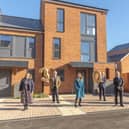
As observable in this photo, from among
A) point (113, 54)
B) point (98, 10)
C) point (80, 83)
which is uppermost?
point (98, 10)

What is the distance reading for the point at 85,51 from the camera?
22078 mm

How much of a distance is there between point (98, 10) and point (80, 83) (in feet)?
43.7

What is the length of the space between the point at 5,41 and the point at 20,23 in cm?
295

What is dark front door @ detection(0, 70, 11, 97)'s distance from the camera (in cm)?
1866

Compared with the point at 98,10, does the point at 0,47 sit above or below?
below


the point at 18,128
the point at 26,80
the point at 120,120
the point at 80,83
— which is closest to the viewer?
the point at 18,128

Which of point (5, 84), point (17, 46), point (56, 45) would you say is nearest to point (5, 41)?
point (17, 46)

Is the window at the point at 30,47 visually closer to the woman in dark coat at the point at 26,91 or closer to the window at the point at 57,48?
the window at the point at 57,48

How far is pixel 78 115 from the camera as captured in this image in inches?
382

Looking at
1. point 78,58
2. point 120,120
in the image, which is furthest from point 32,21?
point 120,120

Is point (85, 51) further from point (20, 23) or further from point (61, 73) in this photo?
point (20, 23)

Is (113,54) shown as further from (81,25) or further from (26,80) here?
(26,80)

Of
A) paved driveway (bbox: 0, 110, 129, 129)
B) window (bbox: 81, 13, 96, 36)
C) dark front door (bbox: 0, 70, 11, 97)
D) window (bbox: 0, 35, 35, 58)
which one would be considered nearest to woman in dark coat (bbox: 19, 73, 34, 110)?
paved driveway (bbox: 0, 110, 129, 129)

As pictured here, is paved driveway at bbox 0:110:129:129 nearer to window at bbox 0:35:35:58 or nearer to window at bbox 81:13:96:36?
window at bbox 0:35:35:58
